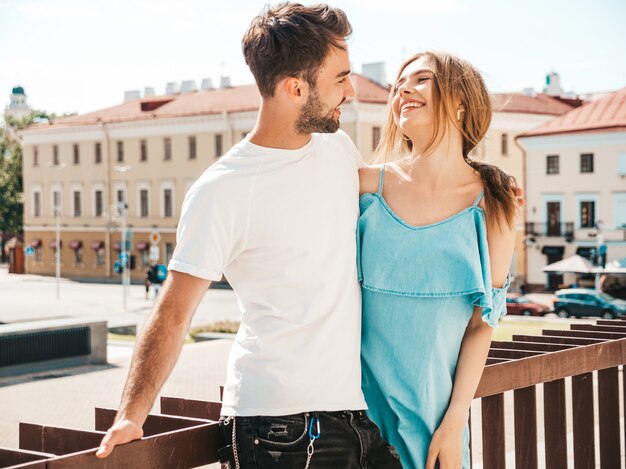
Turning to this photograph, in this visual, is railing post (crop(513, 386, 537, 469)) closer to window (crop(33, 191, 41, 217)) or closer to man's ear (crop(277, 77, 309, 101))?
man's ear (crop(277, 77, 309, 101))

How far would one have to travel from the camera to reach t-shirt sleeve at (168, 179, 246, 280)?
223cm

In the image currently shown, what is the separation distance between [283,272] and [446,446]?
69 centimetres

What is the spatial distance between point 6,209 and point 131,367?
76.4 meters

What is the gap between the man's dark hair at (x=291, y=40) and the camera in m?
2.43

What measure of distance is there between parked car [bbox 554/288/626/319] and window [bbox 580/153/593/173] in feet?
41.9

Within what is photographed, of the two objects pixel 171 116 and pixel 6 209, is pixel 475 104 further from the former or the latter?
pixel 6 209

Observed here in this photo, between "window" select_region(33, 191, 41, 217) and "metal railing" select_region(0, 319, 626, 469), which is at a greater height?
"window" select_region(33, 191, 41, 217)

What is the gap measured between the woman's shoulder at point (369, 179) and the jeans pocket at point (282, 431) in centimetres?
74

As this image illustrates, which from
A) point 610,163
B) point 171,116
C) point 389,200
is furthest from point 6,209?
point 389,200

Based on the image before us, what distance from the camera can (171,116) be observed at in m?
54.6

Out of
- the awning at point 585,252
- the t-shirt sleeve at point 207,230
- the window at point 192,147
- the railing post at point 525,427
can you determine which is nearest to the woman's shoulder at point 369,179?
the t-shirt sleeve at point 207,230

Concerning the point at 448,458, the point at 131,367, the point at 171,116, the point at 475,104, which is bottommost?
the point at 448,458

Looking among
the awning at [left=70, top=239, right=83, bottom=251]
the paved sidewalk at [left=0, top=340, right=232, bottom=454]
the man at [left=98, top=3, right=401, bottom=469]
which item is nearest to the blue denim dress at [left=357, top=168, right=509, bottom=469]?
the man at [left=98, top=3, right=401, bottom=469]

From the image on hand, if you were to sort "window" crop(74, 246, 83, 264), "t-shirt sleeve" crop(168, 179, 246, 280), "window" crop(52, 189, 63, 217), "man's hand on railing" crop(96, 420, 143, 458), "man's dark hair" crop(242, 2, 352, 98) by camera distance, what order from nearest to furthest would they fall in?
"man's hand on railing" crop(96, 420, 143, 458) → "t-shirt sleeve" crop(168, 179, 246, 280) → "man's dark hair" crop(242, 2, 352, 98) → "window" crop(74, 246, 83, 264) → "window" crop(52, 189, 63, 217)
